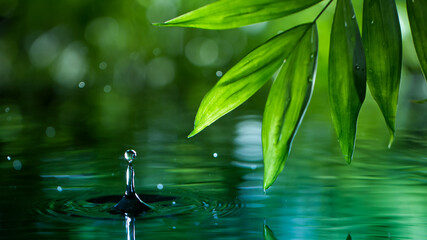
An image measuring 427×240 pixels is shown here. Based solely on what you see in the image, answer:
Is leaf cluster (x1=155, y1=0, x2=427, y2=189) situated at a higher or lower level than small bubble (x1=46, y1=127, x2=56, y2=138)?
lower

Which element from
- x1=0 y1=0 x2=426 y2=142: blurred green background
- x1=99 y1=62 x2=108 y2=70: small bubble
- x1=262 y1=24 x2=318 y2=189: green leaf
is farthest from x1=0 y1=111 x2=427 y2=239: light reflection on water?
x1=99 y1=62 x2=108 y2=70: small bubble

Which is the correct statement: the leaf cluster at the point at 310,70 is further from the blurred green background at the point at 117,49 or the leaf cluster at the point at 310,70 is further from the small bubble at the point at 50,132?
the blurred green background at the point at 117,49

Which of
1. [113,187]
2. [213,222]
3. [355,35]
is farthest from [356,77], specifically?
[113,187]

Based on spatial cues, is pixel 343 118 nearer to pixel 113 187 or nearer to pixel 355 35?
pixel 355 35

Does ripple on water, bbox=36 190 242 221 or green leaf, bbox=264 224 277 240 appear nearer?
green leaf, bbox=264 224 277 240

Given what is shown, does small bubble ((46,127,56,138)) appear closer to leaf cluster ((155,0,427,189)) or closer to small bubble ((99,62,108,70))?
leaf cluster ((155,0,427,189))

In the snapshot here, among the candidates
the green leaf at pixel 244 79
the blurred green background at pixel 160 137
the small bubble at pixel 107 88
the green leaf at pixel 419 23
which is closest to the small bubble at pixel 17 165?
the blurred green background at pixel 160 137
